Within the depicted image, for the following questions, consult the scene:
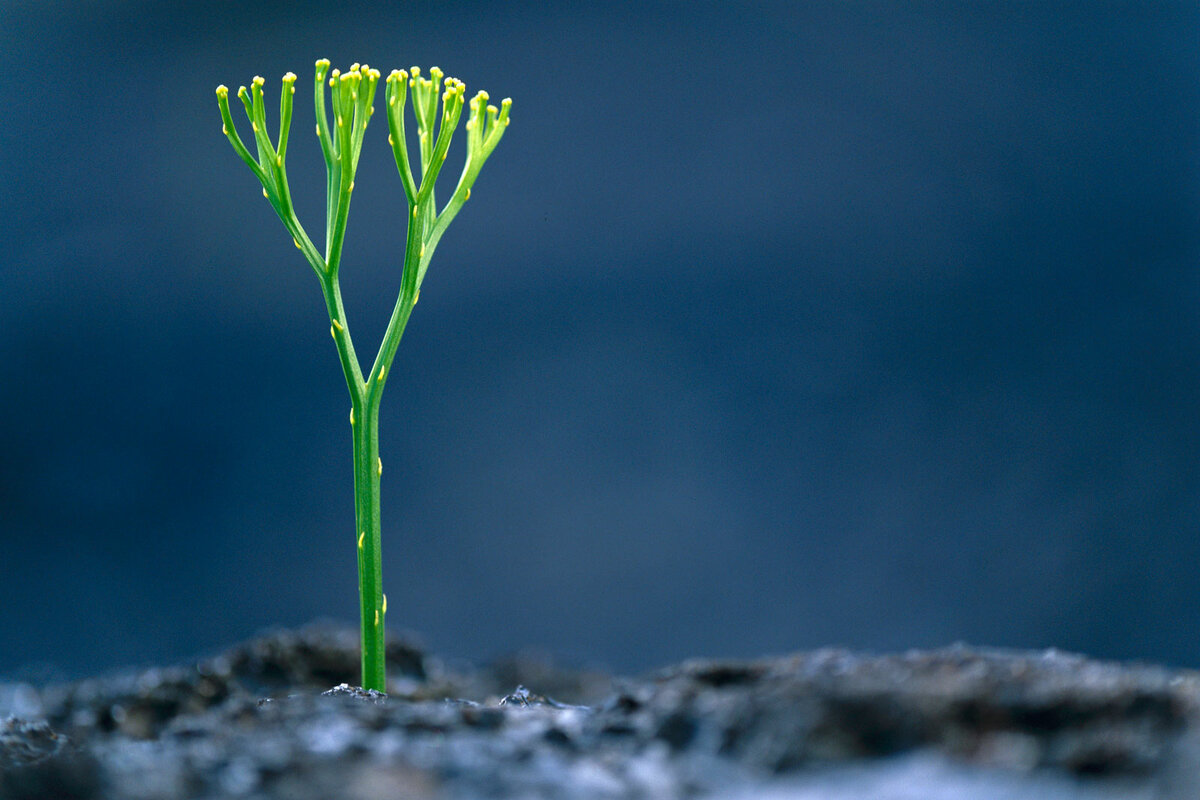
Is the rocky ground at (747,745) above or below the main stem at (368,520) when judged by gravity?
below

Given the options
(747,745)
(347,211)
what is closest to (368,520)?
(347,211)

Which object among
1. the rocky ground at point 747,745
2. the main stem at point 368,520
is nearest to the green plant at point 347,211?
the main stem at point 368,520

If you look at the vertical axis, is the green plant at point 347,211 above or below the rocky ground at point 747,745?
above

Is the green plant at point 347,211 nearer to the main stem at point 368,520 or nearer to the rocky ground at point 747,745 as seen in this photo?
the main stem at point 368,520

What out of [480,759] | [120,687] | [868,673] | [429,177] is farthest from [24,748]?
[868,673]

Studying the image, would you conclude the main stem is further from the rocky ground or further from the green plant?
the rocky ground

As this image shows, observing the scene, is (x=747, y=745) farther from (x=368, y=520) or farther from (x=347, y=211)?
(x=347, y=211)

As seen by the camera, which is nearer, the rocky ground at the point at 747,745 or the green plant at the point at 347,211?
the rocky ground at the point at 747,745

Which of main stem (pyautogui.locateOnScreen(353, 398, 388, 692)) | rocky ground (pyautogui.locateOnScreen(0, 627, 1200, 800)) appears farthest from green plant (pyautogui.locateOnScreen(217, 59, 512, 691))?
rocky ground (pyautogui.locateOnScreen(0, 627, 1200, 800))
